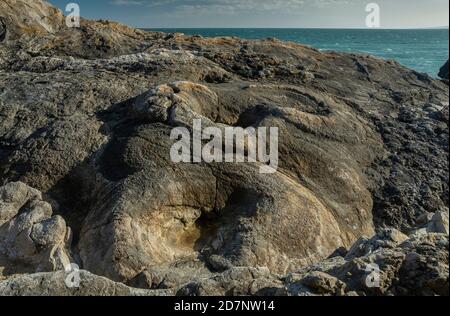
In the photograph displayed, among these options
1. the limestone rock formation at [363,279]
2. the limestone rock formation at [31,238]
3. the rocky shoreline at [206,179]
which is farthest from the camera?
the limestone rock formation at [31,238]

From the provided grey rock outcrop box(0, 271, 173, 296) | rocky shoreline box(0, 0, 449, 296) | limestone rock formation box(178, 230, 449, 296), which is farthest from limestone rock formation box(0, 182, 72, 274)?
limestone rock formation box(178, 230, 449, 296)

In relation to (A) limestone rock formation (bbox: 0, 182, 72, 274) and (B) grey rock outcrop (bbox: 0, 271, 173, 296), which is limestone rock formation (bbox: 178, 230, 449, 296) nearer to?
(B) grey rock outcrop (bbox: 0, 271, 173, 296)

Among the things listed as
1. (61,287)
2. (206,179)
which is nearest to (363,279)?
(61,287)

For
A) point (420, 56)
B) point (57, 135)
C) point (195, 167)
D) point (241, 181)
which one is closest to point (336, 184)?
point (241, 181)

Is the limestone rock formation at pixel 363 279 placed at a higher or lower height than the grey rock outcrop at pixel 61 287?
higher

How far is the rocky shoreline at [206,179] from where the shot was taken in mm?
5949

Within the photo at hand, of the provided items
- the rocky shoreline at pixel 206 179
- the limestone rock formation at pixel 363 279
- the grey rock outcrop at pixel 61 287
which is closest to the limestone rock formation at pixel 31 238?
the rocky shoreline at pixel 206 179

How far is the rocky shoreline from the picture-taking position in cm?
595

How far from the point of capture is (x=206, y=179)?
8.61 meters

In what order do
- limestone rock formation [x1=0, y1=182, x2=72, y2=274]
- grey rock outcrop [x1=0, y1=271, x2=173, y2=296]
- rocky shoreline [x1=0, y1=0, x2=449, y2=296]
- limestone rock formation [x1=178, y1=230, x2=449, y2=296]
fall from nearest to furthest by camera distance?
limestone rock formation [x1=178, y1=230, x2=449, y2=296]
grey rock outcrop [x1=0, y1=271, x2=173, y2=296]
rocky shoreline [x1=0, y1=0, x2=449, y2=296]
limestone rock formation [x1=0, y1=182, x2=72, y2=274]

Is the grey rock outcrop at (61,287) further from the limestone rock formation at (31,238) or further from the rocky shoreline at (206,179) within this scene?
the limestone rock formation at (31,238)

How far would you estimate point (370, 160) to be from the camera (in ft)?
34.9
